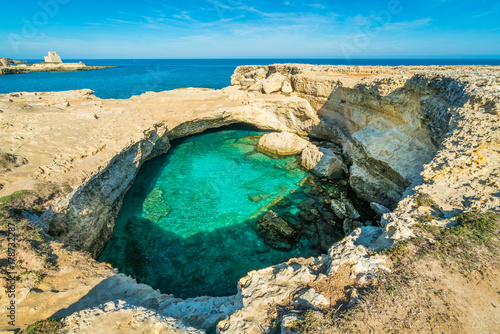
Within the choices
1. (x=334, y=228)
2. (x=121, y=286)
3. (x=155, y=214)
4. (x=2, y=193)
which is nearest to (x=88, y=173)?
(x=2, y=193)

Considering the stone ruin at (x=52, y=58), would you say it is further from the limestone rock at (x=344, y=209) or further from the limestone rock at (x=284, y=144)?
the limestone rock at (x=344, y=209)

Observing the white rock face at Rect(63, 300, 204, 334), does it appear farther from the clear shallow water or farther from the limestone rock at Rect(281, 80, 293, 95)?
the limestone rock at Rect(281, 80, 293, 95)

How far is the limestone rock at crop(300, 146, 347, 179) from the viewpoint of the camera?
50.7ft

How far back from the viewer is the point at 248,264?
9562mm

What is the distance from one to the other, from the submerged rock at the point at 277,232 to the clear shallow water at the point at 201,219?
0.88ft

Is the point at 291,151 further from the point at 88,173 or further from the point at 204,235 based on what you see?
the point at 88,173

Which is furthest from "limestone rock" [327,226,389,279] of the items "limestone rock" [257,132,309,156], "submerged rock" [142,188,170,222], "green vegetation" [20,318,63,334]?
"limestone rock" [257,132,309,156]

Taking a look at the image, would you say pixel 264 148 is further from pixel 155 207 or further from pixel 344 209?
pixel 155 207

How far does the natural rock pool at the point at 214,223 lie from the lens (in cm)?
932

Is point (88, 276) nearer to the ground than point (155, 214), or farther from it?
farther from it

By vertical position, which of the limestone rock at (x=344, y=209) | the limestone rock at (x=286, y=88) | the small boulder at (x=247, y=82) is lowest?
the limestone rock at (x=344, y=209)

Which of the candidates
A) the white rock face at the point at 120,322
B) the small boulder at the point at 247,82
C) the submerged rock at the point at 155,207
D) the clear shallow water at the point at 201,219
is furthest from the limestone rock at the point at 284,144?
the white rock face at the point at 120,322

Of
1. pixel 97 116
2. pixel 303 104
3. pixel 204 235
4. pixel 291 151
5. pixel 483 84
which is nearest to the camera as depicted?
pixel 483 84

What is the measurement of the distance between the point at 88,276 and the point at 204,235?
5478 mm
